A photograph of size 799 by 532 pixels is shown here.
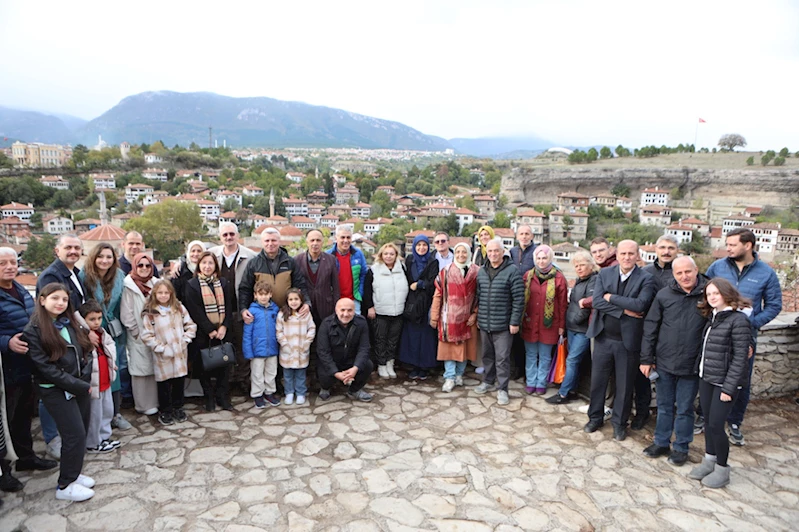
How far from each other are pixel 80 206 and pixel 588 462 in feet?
234

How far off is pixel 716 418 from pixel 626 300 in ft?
2.81

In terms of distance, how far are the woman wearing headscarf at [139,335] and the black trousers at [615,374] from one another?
3252 millimetres

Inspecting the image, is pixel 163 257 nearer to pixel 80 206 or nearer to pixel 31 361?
pixel 80 206

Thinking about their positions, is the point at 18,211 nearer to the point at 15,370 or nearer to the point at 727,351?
the point at 15,370

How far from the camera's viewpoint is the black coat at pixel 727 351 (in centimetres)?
269

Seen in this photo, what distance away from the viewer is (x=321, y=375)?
13.0 feet

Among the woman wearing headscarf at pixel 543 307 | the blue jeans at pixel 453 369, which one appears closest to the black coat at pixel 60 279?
the blue jeans at pixel 453 369

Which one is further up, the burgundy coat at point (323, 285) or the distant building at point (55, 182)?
the distant building at point (55, 182)

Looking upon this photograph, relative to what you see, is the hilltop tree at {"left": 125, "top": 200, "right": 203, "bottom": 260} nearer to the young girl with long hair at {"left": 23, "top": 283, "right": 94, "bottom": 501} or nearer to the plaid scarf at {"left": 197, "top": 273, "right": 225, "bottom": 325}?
the plaid scarf at {"left": 197, "top": 273, "right": 225, "bottom": 325}

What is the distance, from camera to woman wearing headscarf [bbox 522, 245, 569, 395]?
4.00 metres

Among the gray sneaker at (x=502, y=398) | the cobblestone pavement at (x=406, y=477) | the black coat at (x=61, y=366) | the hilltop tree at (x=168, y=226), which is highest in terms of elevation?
the black coat at (x=61, y=366)

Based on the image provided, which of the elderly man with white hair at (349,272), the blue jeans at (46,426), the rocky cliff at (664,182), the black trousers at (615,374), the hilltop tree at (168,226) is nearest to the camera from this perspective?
the blue jeans at (46,426)

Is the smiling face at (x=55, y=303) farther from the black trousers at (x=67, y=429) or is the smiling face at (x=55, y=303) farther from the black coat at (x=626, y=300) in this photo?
the black coat at (x=626, y=300)

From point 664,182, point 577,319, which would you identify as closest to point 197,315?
point 577,319
